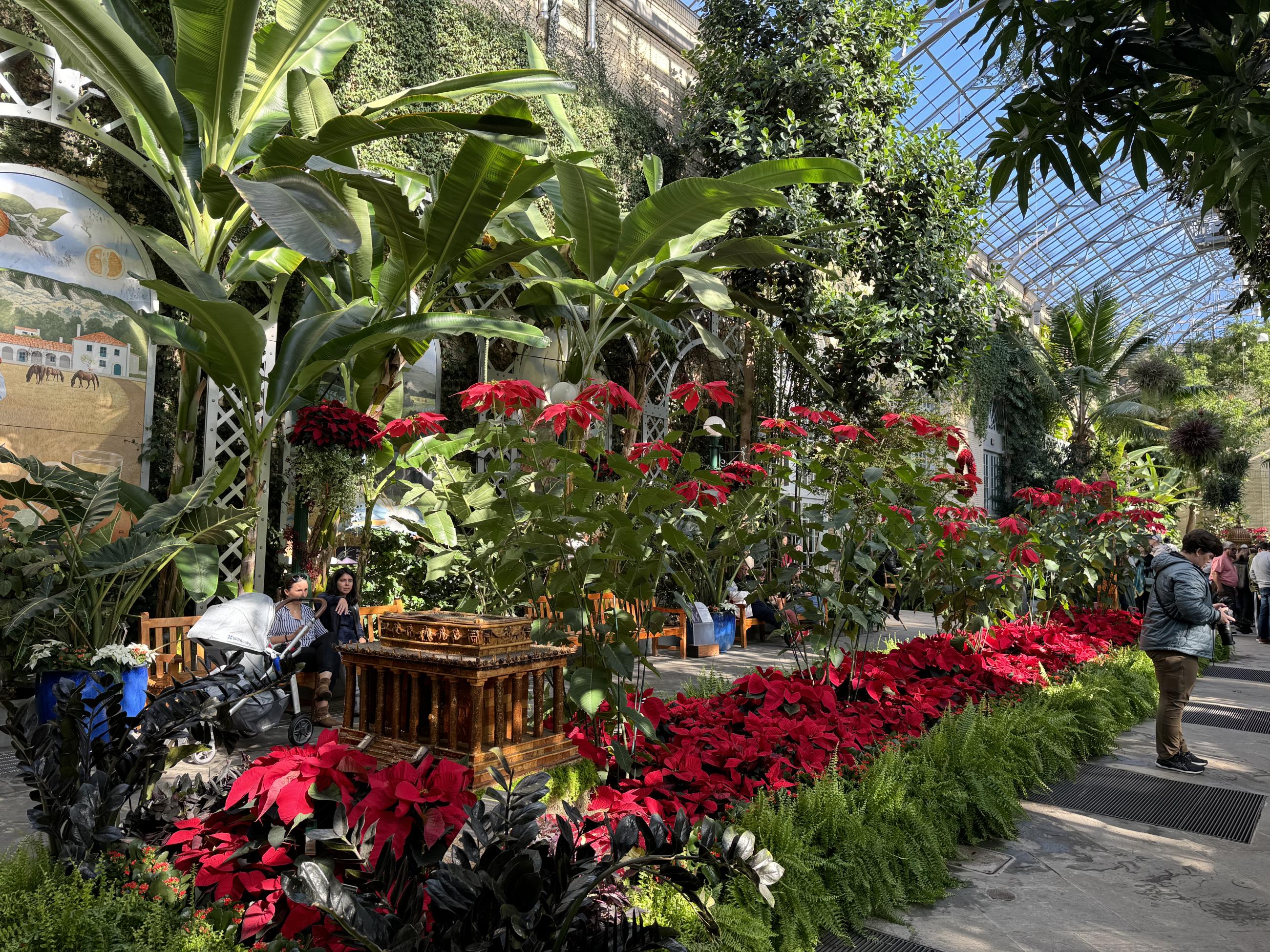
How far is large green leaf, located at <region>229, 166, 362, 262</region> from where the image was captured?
3744mm

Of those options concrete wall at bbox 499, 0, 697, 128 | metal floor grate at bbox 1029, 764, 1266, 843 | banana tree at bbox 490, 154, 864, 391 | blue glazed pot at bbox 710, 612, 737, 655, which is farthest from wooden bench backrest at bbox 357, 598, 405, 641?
concrete wall at bbox 499, 0, 697, 128

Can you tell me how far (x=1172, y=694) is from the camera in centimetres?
475

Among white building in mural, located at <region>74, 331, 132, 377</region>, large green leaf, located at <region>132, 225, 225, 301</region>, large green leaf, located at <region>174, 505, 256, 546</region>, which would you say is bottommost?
large green leaf, located at <region>174, 505, 256, 546</region>

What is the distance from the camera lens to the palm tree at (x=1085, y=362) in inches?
717

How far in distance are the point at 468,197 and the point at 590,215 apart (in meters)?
1.09

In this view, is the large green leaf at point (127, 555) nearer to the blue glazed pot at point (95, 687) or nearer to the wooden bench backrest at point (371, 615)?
the blue glazed pot at point (95, 687)

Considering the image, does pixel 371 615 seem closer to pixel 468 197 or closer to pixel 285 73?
pixel 468 197

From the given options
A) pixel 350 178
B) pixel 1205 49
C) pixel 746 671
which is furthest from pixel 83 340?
pixel 1205 49

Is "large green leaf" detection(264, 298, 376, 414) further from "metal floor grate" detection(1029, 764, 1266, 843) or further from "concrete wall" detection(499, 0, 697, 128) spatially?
"concrete wall" detection(499, 0, 697, 128)

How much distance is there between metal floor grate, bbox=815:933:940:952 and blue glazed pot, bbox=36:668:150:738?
3054mm

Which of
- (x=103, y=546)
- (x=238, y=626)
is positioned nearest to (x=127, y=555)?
(x=103, y=546)

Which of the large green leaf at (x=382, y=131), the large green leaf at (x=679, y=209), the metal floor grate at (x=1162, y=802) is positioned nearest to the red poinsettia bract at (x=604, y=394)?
the large green leaf at (x=382, y=131)

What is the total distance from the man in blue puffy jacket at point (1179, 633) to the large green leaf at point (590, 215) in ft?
13.6

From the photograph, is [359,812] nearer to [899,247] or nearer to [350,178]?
[350,178]
